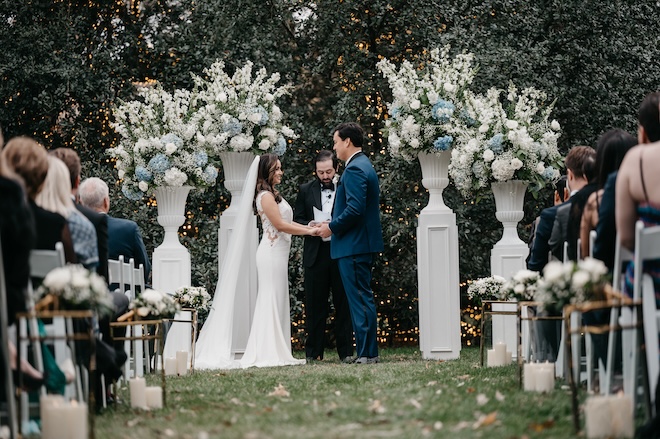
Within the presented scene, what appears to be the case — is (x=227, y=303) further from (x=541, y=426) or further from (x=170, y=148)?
(x=541, y=426)

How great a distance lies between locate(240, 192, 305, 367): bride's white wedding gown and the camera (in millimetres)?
9461

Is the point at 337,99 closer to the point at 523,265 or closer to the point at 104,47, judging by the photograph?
the point at 104,47

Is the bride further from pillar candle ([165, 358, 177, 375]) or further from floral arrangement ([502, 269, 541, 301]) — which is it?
floral arrangement ([502, 269, 541, 301])

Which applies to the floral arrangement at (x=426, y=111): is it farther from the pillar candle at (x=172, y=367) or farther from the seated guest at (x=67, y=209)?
the seated guest at (x=67, y=209)

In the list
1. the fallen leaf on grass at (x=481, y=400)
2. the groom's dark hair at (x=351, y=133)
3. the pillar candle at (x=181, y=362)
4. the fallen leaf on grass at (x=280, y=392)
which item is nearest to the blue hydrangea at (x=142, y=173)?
the groom's dark hair at (x=351, y=133)

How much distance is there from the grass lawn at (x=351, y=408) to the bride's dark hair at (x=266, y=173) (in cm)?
237

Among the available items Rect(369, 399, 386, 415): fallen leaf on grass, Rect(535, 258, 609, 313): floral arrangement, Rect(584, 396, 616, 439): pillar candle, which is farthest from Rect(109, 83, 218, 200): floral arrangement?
Rect(584, 396, 616, 439): pillar candle

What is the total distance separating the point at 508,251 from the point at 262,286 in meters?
2.39

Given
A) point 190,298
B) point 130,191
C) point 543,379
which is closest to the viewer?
point 543,379

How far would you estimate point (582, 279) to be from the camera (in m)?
4.27

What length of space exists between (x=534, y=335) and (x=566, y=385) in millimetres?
952

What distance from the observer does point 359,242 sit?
364 inches

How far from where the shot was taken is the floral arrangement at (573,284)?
428cm

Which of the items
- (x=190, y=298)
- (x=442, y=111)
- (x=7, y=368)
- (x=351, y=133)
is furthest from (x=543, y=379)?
(x=442, y=111)
